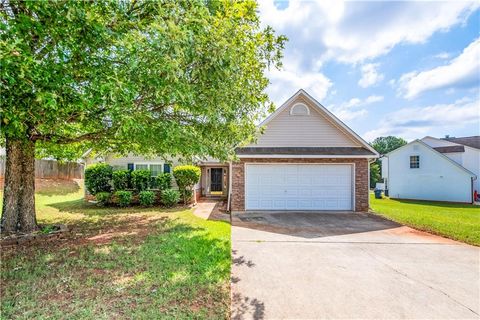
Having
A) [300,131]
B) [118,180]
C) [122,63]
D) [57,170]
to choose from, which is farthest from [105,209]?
[57,170]

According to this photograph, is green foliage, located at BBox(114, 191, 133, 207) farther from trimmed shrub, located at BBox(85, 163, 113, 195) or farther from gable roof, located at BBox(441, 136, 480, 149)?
gable roof, located at BBox(441, 136, 480, 149)

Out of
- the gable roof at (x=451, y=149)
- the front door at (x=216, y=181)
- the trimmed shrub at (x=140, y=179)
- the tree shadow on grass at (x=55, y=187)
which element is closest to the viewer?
the trimmed shrub at (x=140, y=179)

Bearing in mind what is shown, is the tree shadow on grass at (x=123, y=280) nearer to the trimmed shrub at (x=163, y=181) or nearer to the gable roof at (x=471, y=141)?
the trimmed shrub at (x=163, y=181)

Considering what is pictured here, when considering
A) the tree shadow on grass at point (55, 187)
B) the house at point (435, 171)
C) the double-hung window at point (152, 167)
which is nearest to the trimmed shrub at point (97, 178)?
the double-hung window at point (152, 167)

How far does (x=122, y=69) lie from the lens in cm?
463

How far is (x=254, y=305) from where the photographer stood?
3.90 meters

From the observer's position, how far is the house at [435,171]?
1947cm

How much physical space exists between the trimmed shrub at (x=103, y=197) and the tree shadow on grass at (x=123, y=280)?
24.8ft

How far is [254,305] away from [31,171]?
781cm

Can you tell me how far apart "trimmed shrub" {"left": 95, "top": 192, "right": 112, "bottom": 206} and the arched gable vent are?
11.1 meters

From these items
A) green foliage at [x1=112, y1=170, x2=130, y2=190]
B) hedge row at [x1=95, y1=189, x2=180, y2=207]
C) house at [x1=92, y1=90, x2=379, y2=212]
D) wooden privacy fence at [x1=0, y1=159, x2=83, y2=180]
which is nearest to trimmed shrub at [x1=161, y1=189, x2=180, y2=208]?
hedge row at [x1=95, y1=189, x2=180, y2=207]

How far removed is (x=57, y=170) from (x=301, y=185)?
73.1 ft

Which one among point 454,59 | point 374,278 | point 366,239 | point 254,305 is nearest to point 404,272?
point 374,278

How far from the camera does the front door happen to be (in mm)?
21625
